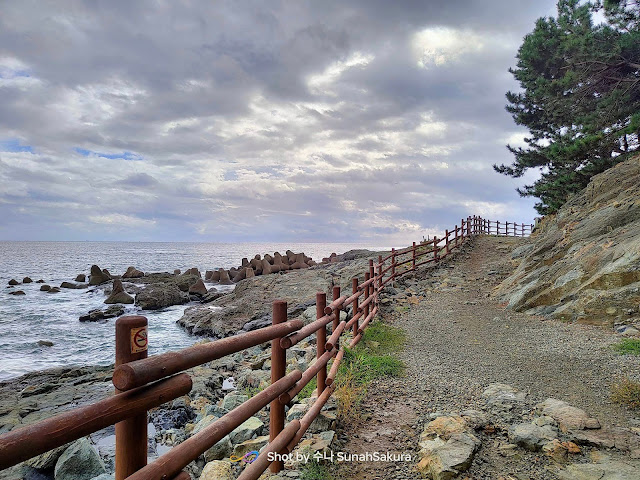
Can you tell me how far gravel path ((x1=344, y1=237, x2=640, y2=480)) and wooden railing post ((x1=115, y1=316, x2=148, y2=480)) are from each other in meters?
2.52

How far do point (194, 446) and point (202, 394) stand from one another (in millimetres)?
6508

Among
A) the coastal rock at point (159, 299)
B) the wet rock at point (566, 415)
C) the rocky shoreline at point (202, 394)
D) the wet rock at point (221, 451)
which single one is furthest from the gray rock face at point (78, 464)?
the coastal rock at point (159, 299)

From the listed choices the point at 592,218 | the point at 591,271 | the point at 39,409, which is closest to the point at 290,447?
the point at 39,409

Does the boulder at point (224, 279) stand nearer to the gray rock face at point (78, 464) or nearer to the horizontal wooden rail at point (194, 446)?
the gray rock face at point (78, 464)

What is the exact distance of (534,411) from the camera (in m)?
4.79

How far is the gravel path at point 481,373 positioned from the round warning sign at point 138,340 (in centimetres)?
279

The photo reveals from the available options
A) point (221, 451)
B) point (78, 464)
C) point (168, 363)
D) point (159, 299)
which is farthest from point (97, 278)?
point (168, 363)

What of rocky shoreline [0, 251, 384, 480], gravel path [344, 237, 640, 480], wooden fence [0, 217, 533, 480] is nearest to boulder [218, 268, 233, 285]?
rocky shoreline [0, 251, 384, 480]

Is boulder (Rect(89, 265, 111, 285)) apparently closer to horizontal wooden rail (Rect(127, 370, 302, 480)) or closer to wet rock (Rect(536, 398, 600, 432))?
horizontal wooden rail (Rect(127, 370, 302, 480))

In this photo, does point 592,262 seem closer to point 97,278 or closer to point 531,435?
point 531,435

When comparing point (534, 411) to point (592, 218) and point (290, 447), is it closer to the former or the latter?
point (290, 447)

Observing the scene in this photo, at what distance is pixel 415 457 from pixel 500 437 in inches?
41.0

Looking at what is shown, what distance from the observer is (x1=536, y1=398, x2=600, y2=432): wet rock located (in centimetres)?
427

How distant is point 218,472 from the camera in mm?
3809
